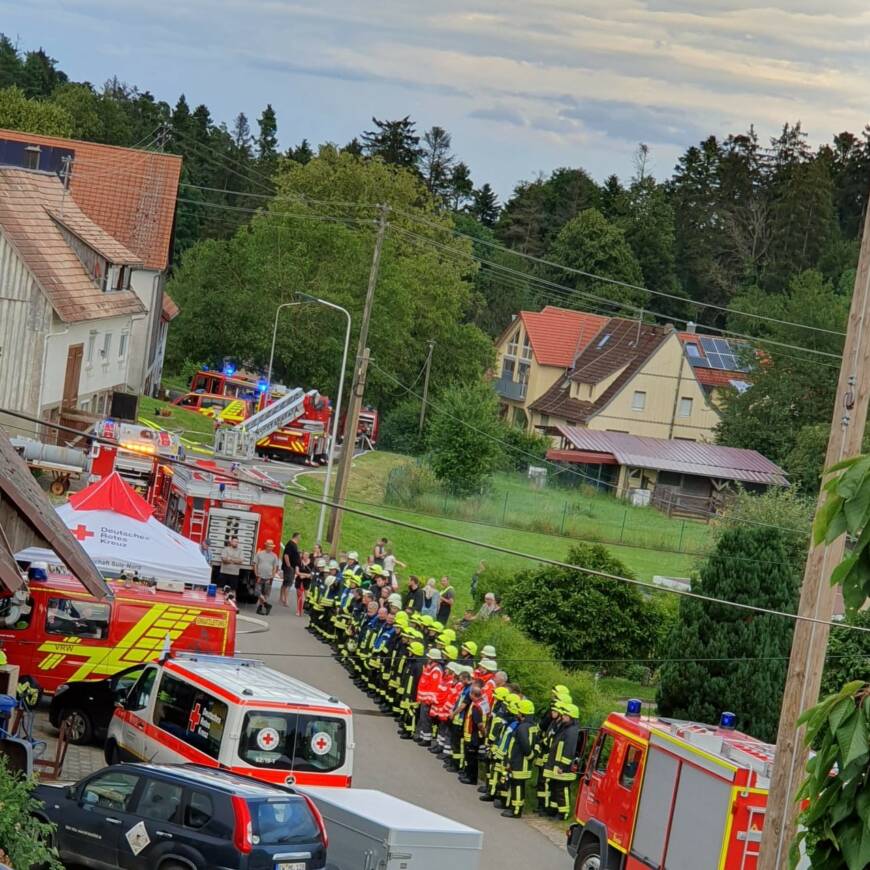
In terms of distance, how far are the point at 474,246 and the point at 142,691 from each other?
337 ft

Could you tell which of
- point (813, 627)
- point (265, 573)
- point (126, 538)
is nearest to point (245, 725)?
point (813, 627)

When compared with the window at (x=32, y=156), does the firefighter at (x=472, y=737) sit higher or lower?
lower

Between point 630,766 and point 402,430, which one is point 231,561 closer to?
point 630,766

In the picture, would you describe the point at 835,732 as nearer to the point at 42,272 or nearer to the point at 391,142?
the point at 42,272

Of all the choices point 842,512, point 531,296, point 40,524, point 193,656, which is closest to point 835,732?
point 842,512

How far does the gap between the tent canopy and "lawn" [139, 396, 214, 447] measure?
105 ft

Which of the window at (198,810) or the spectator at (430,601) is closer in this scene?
the window at (198,810)

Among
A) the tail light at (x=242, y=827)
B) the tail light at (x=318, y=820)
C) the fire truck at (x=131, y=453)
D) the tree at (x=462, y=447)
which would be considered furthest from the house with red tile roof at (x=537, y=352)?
the tail light at (x=242, y=827)

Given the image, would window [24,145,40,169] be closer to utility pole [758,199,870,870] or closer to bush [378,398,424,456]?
bush [378,398,424,456]

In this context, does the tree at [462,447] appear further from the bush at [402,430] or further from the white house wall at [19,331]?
the bush at [402,430]

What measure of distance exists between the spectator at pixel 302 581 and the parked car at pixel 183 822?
63.0 ft

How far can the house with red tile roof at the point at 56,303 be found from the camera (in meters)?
42.8

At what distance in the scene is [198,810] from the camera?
14.7 meters

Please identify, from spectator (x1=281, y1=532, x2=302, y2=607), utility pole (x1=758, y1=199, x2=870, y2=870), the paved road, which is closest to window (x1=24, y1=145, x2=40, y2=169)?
spectator (x1=281, y1=532, x2=302, y2=607)
